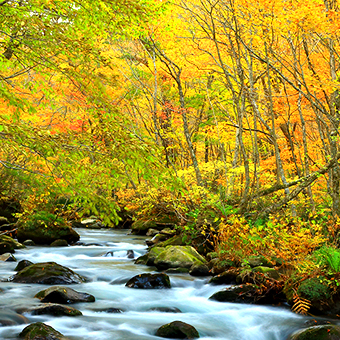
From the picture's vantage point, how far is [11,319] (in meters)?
5.73

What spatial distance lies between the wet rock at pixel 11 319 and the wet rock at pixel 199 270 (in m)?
4.43

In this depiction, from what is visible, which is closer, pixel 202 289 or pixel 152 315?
pixel 152 315

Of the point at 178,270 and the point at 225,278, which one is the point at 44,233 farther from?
the point at 225,278

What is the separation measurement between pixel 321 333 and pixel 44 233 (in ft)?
35.5

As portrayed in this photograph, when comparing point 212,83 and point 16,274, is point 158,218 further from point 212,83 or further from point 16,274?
point 16,274

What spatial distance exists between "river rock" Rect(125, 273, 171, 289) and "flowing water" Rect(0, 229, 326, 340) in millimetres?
153

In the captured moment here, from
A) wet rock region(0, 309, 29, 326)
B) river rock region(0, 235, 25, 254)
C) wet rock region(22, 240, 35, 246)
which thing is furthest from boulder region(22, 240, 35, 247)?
wet rock region(0, 309, 29, 326)

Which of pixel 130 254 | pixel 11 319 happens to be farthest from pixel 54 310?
pixel 130 254

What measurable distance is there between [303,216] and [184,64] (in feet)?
24.4

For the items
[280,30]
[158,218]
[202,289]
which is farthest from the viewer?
[158,218]

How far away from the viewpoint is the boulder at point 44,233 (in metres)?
13.5

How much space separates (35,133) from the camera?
435 cm

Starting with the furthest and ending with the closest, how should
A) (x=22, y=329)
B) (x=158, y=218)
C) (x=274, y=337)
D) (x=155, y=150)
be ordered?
(x=158, y=218)
(x=274, y=337)
(x=22, y=329)
(x=155, y=150)

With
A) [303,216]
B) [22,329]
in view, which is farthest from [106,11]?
[303,216]
